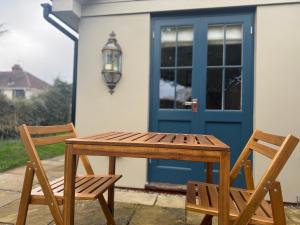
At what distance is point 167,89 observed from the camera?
3891 mm

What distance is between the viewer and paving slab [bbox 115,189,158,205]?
337 cm

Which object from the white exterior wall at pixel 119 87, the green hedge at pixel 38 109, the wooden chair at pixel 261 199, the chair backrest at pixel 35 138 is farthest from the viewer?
the green hedge at pixel 38 109

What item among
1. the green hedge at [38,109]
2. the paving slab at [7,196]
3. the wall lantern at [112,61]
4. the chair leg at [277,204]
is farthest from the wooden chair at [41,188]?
the green hedge at [38,109]

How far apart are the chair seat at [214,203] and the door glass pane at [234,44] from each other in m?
1.98

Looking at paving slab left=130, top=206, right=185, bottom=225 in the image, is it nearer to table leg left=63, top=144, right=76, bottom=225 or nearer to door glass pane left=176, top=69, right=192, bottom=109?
table leg left=63, top=144, right=76, bottom=225

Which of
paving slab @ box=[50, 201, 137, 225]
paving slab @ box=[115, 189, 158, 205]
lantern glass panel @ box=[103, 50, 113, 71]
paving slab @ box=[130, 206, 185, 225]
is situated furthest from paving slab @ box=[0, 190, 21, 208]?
lantern glass panel @ box=[103, 50, 113, 71]

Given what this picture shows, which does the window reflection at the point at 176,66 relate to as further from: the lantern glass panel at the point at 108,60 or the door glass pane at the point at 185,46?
the lantern glass panel at the point at 108,60

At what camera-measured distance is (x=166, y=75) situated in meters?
3.90

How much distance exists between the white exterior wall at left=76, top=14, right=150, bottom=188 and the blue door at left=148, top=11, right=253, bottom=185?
0.14 m

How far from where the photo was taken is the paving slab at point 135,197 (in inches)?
132

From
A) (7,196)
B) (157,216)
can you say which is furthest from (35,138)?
(7,196)

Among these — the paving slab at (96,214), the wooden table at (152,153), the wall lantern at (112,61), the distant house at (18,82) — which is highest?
the distant house at (18,82)

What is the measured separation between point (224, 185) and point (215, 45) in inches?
99.7

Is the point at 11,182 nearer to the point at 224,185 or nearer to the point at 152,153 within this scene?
the point at 152,153
